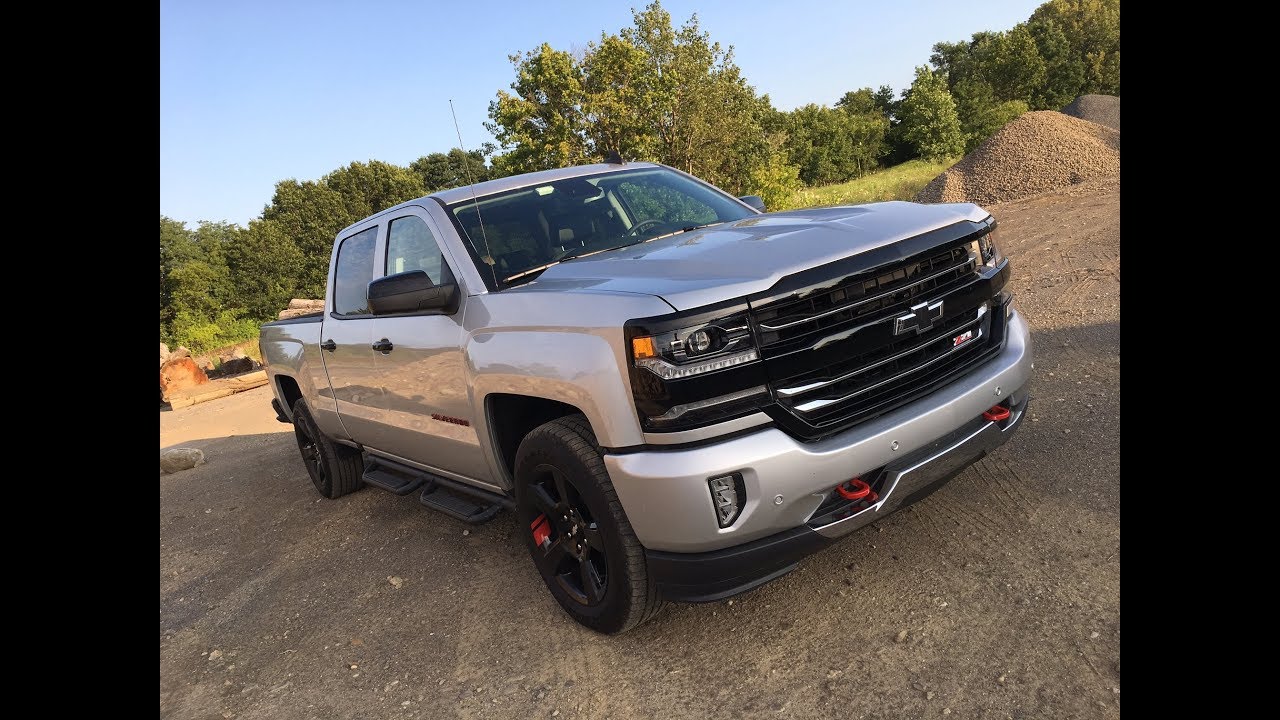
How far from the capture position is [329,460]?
18.2ft

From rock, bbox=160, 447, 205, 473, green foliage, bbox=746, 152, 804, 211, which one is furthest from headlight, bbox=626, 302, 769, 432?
green foliage, bbox=746, 152, 804, 211

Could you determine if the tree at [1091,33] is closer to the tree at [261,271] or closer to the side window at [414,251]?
the tree at [261,271]

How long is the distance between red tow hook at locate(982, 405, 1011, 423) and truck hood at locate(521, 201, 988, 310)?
77cm

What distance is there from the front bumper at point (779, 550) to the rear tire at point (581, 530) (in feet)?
0.49

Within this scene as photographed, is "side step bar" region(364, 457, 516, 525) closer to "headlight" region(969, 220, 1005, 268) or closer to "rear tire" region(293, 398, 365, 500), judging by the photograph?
"rear tire" region(293, 398, 365, 500)

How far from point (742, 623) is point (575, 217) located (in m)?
2.10

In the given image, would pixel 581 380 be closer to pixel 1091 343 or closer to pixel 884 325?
pixel 884 325

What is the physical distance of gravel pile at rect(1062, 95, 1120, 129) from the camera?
2078 centimetres

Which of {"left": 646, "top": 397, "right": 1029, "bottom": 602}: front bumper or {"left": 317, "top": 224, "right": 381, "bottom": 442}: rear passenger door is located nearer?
{"left": 646, "top": 397, "right": 1029, "bottom": 602}: front bumper

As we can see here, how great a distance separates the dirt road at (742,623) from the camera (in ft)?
7.97

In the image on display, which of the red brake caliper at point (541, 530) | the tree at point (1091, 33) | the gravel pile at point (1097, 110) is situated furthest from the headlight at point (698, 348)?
the tree at point (1091, 33)

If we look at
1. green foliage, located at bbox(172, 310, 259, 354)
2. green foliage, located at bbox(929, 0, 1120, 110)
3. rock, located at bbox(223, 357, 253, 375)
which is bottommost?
green foliage, located at bbox(172, 310, 259, 354)

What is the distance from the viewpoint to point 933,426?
2600 millimetres
